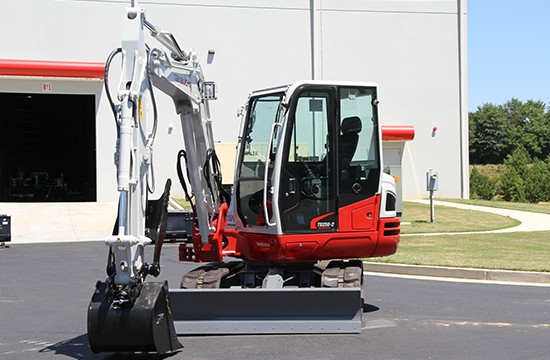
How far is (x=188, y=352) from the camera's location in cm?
868

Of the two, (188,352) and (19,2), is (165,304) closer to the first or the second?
(188,352)

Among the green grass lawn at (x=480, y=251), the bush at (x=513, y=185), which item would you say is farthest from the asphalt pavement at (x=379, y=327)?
the bush at (x=513, y=185)

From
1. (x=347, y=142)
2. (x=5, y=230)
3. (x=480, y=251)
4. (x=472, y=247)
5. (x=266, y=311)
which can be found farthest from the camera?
(x=5, y=230)

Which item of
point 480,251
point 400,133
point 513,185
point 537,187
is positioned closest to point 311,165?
point 480,251

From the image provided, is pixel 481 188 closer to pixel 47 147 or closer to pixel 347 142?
pixel 47 147

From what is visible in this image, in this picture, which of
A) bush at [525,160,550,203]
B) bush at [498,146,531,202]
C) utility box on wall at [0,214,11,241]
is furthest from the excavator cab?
bush at [525,160,550,203]

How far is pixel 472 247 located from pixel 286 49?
63.5 ft

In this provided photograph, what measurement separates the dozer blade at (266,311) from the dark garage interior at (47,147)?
31511 mm

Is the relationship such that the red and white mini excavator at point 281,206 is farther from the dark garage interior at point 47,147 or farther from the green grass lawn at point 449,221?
the dark garage interior at point 47,147

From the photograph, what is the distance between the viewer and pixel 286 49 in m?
36.9

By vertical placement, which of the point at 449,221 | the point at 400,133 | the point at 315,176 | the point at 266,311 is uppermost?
the point at 400,133

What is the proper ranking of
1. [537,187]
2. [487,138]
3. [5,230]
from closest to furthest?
[5,230] → [537,187] → [487,138]

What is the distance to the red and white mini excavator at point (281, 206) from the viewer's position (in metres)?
9.50

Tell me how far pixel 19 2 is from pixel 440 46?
18.7m
